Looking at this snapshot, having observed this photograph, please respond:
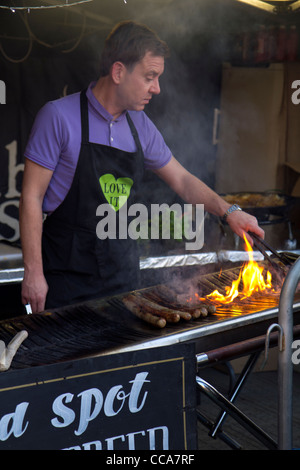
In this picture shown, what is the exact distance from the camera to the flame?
9.06ft

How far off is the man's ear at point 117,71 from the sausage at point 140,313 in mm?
1100

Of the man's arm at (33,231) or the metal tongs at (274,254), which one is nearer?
the man's arm at (33,231)

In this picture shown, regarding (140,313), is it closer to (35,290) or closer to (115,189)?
(35,290)

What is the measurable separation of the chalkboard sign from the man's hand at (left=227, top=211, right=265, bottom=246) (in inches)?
49.0

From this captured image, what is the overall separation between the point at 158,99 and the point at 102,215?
333 centimetres

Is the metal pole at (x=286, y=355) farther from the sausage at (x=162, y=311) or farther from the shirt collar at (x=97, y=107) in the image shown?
the shirt collar at (x=97, y=107)

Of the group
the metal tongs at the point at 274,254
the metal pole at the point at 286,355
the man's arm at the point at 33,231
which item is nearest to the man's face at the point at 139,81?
the man's arm at the point at 33,231

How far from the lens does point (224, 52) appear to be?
6.32 meters

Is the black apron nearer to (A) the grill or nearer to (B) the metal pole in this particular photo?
(A) the grill

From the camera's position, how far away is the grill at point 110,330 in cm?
202

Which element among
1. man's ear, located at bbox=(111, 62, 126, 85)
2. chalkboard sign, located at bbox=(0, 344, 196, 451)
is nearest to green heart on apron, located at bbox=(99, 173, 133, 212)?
man's ear, located at bbox=(111, 62, 126, 85)

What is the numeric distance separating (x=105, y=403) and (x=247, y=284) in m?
1.42

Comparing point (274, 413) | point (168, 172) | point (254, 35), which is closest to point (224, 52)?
point (254, 35)

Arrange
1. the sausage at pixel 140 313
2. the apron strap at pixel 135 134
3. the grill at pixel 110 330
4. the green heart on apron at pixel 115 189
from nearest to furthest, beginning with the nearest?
the grill at pixel 110 330 → the sausage at pixel 140 313 → the green heart on apron at pixel 115 189 → the apron strap at pixel 135 134
